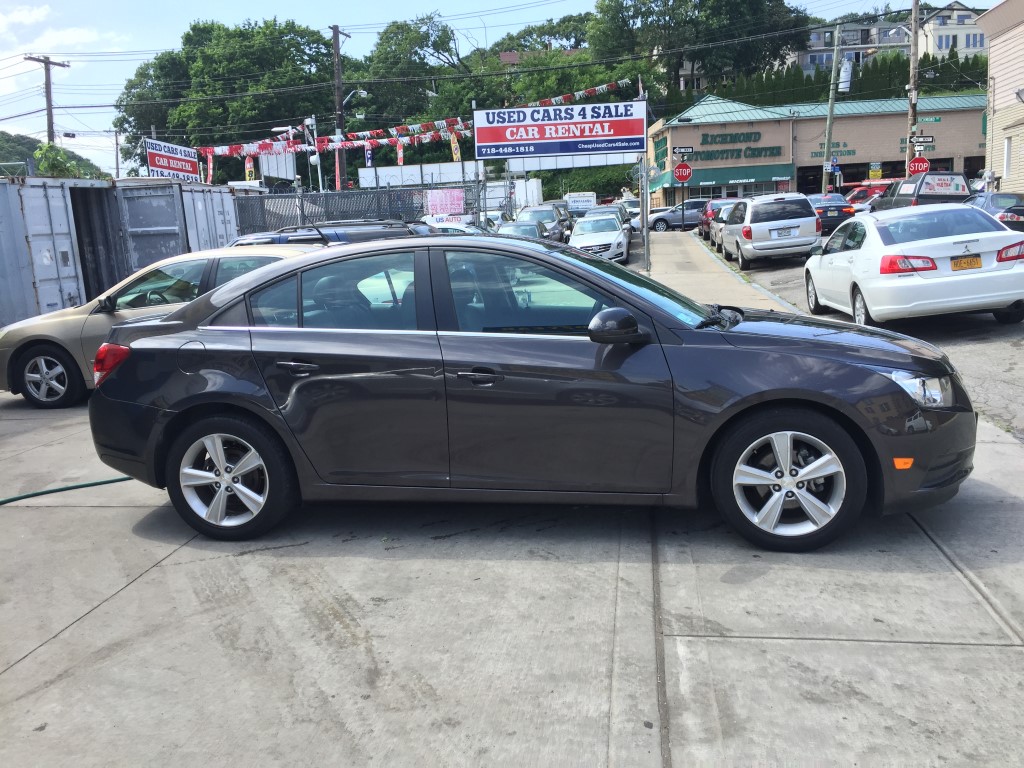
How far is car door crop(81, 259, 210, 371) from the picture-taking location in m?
8.95

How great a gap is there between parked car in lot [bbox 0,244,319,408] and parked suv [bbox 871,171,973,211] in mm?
18021

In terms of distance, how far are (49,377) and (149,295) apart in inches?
58.8

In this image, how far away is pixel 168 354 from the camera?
5078 mm

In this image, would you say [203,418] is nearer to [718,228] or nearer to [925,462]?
[925,462]

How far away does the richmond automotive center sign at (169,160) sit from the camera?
25438 millimetres

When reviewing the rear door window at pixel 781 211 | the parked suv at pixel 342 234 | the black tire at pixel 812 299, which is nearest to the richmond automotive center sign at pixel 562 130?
the rear door window at pixel 781 211

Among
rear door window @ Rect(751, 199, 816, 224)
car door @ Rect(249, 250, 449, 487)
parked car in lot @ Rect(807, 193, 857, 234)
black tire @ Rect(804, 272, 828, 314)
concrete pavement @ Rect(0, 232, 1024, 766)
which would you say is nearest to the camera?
concrete pavement @ Rect(0, 232, 1024, 766)

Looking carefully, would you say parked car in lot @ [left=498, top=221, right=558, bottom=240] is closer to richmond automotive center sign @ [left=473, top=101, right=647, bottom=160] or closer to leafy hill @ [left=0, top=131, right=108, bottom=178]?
richmond automotive center sign @ [left=473, top=101, right=647, bottom=160]

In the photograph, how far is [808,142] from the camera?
197ft

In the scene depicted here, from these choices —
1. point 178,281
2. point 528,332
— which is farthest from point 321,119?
point 528,332

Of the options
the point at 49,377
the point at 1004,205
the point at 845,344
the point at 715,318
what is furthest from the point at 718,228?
the point at 845,344

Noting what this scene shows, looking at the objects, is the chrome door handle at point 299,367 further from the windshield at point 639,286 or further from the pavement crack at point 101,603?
the windshield at point 639,286


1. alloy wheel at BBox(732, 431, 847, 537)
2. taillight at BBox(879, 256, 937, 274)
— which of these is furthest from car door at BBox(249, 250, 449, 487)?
taillight at BBox(879, 256, 937, 274)

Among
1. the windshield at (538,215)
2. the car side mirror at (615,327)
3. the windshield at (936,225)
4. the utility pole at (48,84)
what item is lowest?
the car side mirror at (615,327)
